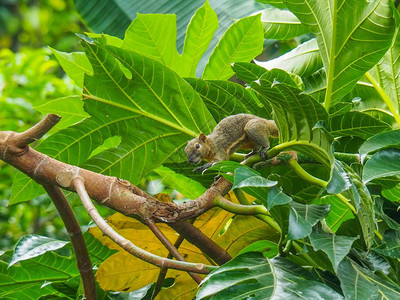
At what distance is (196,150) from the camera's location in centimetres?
151

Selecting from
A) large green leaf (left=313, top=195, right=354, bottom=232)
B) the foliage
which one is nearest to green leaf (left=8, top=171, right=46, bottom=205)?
the foliage

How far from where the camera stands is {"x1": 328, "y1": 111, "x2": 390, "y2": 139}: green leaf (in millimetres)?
1379

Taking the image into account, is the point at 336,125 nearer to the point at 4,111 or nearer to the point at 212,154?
the point at 212,154

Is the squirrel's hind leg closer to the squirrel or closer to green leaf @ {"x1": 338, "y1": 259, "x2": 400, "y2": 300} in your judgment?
A: the squirrel

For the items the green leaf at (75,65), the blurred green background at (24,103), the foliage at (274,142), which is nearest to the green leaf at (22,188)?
the foliage at (274,142)

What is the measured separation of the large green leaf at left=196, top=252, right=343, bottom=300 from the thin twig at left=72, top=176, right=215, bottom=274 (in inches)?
1.2

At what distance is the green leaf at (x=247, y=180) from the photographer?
103cm

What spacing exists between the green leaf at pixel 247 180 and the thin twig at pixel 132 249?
0.50ft

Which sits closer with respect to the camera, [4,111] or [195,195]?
[195,195]

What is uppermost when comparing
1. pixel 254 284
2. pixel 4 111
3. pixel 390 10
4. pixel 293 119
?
pixel 390 10

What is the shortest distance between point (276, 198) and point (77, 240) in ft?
1.43

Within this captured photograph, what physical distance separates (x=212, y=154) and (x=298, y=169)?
0.35 m

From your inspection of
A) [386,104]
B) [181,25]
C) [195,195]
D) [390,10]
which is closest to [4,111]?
[181,25]

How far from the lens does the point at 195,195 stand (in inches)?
66.7
